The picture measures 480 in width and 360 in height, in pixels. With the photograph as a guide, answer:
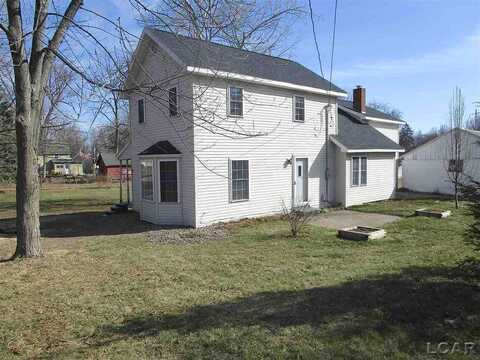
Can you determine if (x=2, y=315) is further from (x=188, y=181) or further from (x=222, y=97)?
(x=222, y=97)

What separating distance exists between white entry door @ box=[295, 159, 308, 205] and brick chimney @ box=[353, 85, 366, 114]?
937 centimetres

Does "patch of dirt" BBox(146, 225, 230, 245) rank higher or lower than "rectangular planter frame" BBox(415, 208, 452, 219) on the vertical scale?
lower

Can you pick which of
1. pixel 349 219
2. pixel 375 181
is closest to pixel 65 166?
pixel 375 181

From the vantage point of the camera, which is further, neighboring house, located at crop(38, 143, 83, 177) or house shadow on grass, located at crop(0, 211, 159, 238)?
neighboring house, located at crop(38, 143, 83, 177)

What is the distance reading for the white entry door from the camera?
15.4 metres

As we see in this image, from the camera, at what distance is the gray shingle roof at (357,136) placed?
17297 mm

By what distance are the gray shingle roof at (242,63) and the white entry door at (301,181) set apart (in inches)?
135

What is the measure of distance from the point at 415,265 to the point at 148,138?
10687 mm

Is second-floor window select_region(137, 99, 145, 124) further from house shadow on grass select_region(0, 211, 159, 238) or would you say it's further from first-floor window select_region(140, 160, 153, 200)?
house shadow on grass select_region(0, 211, 159, 238)

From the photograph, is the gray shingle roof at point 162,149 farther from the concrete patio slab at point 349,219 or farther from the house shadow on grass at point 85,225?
the concrete patio slab at point 349,219

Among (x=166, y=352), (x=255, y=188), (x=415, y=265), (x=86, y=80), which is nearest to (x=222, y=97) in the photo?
(x=255, y=188)

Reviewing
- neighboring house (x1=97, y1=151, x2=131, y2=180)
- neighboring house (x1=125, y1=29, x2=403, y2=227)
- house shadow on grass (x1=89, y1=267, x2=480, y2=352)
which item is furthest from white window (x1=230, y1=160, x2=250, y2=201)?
neighboring house (x1=97, y1=151, x2=131, y2=180)

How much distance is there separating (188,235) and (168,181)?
2.60 meters

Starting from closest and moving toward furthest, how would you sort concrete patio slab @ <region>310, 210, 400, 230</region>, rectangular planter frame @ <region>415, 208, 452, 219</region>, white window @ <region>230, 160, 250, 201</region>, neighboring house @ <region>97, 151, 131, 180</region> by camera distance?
concrete patio slab @ <region>310, 210, 400, 230</region>, white window @ <region>230, 160, 250, 201</region>, rectangular planter frame @ <region>415, 208, 452, 219</region>, neighboring house @ <region>97, 151, 131, 180</region>
